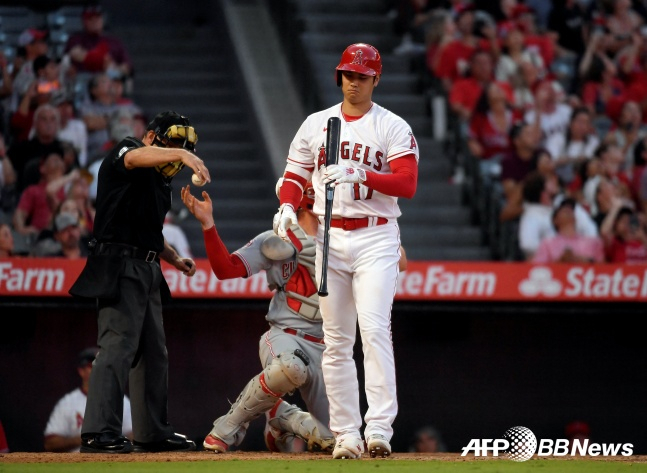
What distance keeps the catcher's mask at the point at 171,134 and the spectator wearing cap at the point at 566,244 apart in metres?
4.50

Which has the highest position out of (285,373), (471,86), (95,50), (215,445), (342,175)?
(95,50)

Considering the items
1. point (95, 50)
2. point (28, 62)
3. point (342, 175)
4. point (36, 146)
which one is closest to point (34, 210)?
point (36, 146)

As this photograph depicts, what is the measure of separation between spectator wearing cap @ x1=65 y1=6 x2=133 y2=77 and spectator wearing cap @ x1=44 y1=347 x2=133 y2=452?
3704 mm

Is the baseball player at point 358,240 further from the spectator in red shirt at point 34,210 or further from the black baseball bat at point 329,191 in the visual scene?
the spectator in red shirt at point 34,210

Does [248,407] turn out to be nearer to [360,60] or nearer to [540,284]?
[360,60]

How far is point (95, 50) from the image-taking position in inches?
459

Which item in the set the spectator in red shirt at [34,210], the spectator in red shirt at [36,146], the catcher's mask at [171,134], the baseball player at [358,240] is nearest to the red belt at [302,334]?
the baseball player at [358,240]

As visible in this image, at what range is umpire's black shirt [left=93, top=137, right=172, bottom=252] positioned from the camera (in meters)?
6.20

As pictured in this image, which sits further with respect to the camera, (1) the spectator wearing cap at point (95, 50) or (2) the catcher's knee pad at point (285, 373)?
(1) the spectator wearing cap at point (95, 50)

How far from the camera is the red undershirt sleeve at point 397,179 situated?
581cm

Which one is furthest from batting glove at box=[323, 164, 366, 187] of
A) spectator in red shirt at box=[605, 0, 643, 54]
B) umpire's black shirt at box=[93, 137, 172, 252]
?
spectator in red shirt at box=[605, 0, 643, 54]

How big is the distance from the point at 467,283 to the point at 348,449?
3.09 meters

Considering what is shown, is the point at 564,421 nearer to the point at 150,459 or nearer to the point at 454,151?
the point at 454,151

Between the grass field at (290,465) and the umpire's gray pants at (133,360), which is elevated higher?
the umpire's gray pants at (133,360)
